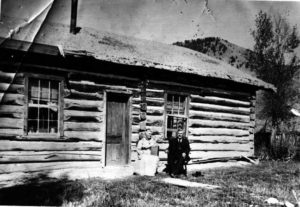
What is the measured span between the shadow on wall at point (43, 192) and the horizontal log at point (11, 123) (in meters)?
1.32

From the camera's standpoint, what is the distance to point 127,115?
9.52 metres

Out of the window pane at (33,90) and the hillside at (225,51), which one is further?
the hillside at (225,51)

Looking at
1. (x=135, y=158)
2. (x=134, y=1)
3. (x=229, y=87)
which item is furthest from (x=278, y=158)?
(x=134, y=1)

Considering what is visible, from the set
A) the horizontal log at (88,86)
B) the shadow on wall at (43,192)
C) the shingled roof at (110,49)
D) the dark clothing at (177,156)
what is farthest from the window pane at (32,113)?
the dark clothing at (177,156)

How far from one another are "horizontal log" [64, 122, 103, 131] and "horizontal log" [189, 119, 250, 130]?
135 inches

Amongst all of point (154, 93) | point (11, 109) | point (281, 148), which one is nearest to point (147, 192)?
point (11, 109)

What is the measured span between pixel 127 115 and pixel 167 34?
2.77 metres

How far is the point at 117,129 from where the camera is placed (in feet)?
30.9

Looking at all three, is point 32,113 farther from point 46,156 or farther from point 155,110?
point 155,110

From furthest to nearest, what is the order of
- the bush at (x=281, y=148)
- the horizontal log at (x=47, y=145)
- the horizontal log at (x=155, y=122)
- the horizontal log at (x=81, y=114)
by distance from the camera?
the bush at (x=281, y=148), the horizontal log at (x=155, y=122), the horizontal log at (x=81, y=114), the horizontal log at (x=47, y=145)

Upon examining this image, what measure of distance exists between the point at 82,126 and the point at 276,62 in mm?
17424

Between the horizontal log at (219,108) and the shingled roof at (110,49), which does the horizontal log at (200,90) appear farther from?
the shingled roof at (110,49)

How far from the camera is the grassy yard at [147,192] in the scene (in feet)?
18.1

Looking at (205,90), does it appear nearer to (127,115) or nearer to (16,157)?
(127,115)
